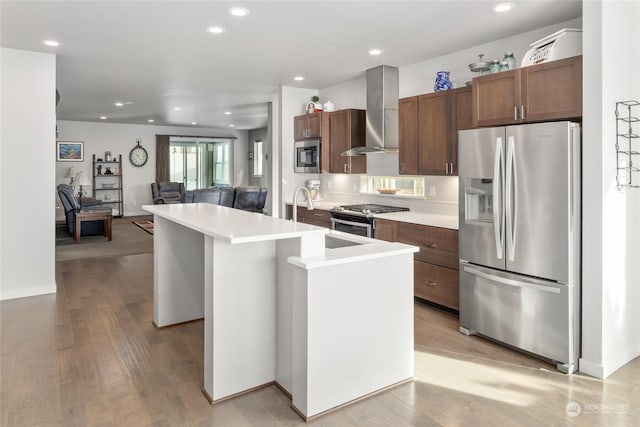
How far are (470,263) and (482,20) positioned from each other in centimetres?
200

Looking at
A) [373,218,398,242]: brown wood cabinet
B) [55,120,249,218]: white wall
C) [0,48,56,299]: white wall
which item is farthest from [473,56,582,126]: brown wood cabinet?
[55,120,249,218]: white wall

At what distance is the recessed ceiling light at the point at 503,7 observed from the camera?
130 inches

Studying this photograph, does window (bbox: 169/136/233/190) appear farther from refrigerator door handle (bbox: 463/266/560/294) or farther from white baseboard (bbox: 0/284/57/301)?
refrigerator door handle (bbox: 463/266/560/294)

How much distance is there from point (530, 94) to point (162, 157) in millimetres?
11083

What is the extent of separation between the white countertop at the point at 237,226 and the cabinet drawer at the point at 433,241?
1.69 m

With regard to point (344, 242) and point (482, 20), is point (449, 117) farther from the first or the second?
point (344, 242)

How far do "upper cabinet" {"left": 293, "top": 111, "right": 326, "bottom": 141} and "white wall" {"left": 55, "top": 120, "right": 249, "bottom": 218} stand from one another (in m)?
7.37

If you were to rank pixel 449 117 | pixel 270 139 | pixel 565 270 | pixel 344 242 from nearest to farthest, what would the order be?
pixel 565 270 → pixel 344 242 → pixel 449 117 → pixel 270 139

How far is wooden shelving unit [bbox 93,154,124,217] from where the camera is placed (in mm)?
11695

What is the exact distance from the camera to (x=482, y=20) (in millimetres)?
3641

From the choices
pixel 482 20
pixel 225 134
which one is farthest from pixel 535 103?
pixel 225 134

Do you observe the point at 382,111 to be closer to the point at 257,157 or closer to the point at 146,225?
the point at 146,225

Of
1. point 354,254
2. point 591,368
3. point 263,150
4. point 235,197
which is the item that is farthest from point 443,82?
point 263,150

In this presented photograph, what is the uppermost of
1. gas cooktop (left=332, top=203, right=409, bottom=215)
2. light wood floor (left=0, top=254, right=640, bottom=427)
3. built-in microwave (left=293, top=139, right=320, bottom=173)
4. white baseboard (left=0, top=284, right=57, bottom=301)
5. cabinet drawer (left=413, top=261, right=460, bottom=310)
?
built-in microwave (left=293, top=139, right=320, bottom=173)
